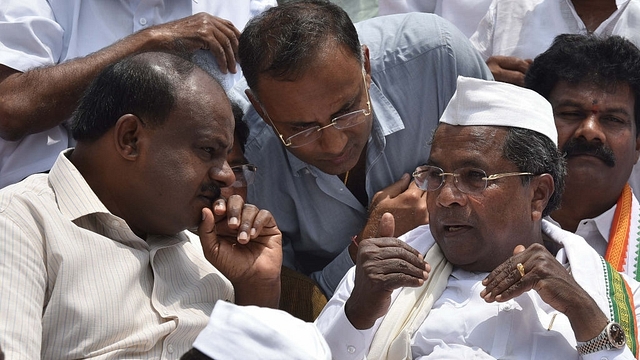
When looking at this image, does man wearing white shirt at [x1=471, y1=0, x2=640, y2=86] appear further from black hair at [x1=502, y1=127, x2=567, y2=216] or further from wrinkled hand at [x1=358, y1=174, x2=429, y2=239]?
black hair at [x1=502, y1=127, x2=567, y2=216]

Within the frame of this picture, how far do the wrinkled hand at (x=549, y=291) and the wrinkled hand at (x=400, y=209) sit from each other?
3.38 feet

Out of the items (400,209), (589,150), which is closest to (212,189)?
(400,209)

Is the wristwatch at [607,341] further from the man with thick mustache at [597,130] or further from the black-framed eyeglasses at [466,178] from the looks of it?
the man with thick mustache at [597,130]

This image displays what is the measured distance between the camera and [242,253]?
4.04 m

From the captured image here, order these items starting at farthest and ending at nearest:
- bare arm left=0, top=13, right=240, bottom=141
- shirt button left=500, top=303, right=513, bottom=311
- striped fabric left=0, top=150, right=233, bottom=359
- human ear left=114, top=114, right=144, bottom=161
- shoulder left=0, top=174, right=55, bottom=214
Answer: bare arm left=0, top=13, right=240, bottom=141 < shirt button left=500, top=303, right=513, bottom=311 < human ear left=114, top=114, right=144, bottom=161 < shoulder left=0, top=174, right=55, bottom=214 < striped fabric left=0, top=150, right=233, bottom=359

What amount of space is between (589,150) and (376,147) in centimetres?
106

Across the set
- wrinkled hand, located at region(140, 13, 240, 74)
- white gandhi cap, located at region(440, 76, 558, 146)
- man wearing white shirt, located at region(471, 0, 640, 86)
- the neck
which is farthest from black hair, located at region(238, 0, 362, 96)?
the neck

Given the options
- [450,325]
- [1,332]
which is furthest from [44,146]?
[450,325]

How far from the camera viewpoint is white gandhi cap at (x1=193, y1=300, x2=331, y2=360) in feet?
7.91

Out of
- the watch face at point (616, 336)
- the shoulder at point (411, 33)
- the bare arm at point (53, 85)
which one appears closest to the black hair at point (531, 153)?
the watch face at point (616, 336)

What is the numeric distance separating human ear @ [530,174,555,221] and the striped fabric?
147 cm

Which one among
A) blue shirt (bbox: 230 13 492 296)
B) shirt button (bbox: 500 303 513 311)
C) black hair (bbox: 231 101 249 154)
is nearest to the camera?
shirt button (bbox: 500 303 513 311)

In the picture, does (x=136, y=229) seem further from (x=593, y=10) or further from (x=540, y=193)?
(x=593, y=10)

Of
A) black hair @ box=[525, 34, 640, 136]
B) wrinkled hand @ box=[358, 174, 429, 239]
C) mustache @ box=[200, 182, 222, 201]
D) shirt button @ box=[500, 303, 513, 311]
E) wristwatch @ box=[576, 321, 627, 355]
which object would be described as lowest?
wrinkled hand @ box=[358, 174, 429, 239]
